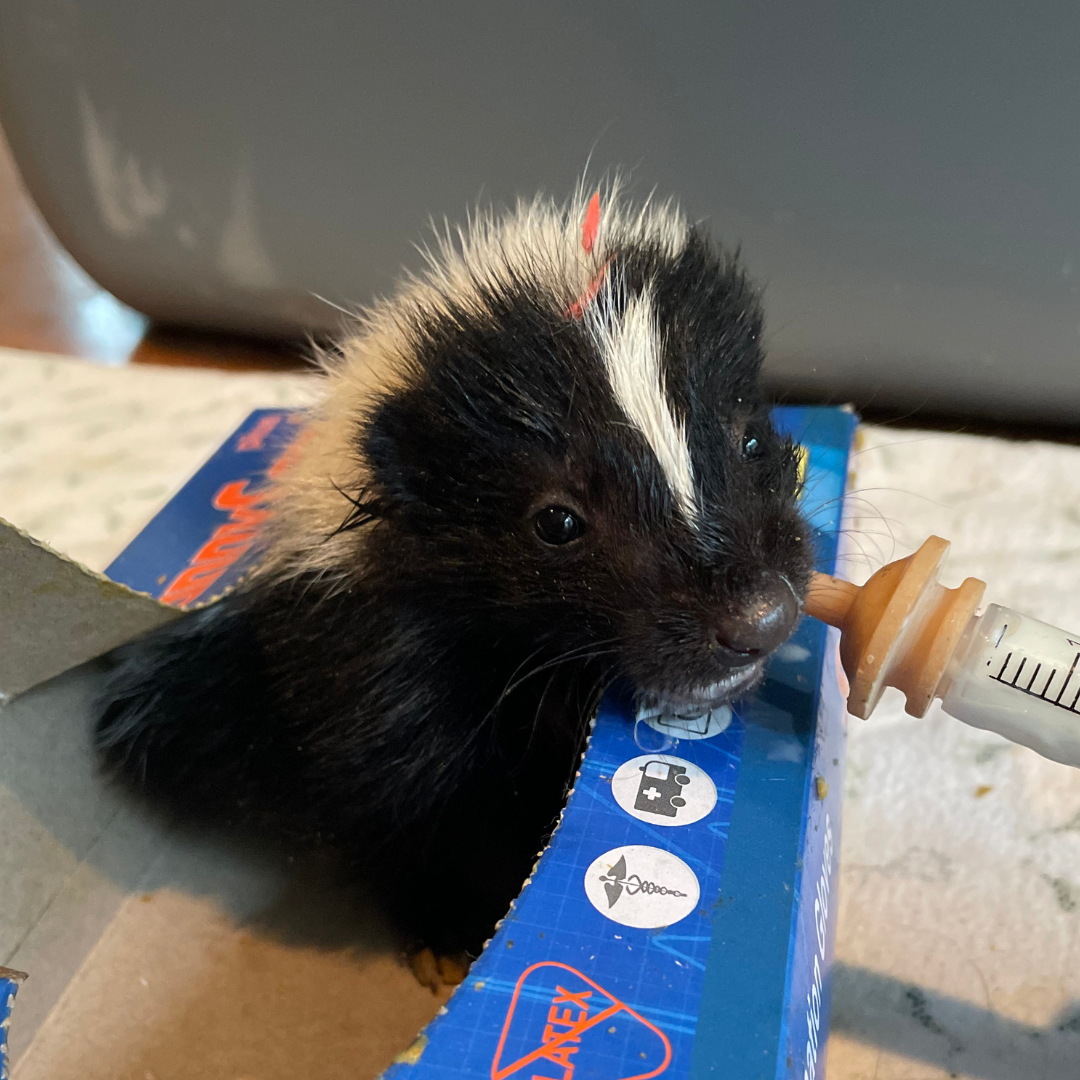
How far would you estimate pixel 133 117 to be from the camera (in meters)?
1.70

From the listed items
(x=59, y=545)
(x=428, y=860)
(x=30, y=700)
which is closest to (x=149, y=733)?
(x=30, y=700)

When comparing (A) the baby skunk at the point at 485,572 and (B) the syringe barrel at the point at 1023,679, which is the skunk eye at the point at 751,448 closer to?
(A) the baby skunk at the point at 485,572

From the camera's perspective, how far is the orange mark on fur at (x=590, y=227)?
99cm

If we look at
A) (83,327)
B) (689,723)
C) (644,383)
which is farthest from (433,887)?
(83,327)

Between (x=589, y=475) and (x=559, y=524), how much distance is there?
51 mm

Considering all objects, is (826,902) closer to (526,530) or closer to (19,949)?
(526,530)

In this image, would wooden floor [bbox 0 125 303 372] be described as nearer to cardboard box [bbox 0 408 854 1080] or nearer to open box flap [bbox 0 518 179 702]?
cardboard box [bbox 0 408 854 1080]

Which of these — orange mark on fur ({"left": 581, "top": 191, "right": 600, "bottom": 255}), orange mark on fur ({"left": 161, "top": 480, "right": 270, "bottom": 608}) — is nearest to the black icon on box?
orange mark on fur ({"left": 581, "top": 191, "right": 600, "bottom": 255})

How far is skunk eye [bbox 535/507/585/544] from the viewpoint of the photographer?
0.87 m

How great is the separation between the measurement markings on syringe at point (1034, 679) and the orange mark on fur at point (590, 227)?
1.72 ft

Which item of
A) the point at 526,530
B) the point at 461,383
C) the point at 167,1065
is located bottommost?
the point at 167,1065

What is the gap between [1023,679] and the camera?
81 centimetres

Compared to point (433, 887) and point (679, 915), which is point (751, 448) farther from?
point (433, 887)

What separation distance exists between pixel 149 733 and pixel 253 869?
233 millimetres
